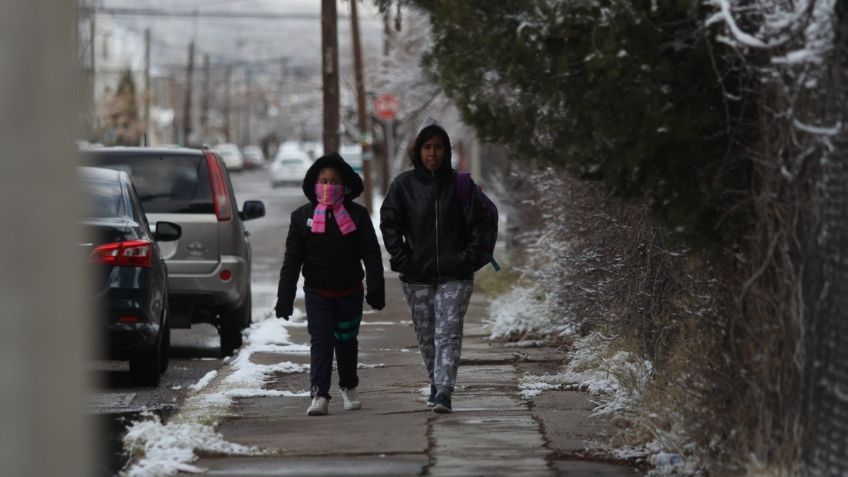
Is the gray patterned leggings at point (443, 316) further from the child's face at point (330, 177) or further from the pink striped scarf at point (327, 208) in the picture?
the child's face at point (330, 177)

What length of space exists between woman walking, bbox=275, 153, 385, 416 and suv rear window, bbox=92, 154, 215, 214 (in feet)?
12.1

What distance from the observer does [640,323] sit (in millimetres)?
9109

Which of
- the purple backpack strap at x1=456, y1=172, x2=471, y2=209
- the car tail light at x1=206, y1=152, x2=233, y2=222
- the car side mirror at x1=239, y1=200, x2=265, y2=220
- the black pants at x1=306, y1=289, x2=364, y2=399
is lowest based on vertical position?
the black pants at x1=306, y1=289, x2=364, y2=399

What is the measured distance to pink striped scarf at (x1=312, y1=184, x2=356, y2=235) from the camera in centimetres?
888

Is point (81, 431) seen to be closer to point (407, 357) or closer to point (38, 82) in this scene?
point (38, 82)

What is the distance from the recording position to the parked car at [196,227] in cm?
1252

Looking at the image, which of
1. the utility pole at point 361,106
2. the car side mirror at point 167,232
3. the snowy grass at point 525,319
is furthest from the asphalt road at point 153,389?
the utility pole at point 361,106

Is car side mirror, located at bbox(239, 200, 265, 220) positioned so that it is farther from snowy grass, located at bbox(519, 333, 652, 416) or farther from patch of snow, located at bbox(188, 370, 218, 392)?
snowy grass, located at bbox(519, 333, 652, 416)

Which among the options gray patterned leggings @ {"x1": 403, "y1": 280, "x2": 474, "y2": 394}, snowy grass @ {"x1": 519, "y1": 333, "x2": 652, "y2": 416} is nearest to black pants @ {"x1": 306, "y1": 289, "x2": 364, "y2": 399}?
gray patterned leggings @ {"x1": 403, "y1": 280, "x2": 474, "y2": 394}

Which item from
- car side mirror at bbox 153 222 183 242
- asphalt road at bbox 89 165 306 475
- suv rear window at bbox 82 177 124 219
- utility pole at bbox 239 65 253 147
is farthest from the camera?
utility pole at bbox 239 65 253 147

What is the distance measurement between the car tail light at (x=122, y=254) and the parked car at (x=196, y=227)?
2152 millimetres

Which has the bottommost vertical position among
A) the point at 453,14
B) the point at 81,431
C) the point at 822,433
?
the point at 822,433

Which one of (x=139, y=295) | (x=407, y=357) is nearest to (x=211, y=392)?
(x=139, y=295)

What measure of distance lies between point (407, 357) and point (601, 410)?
11.9 feet
